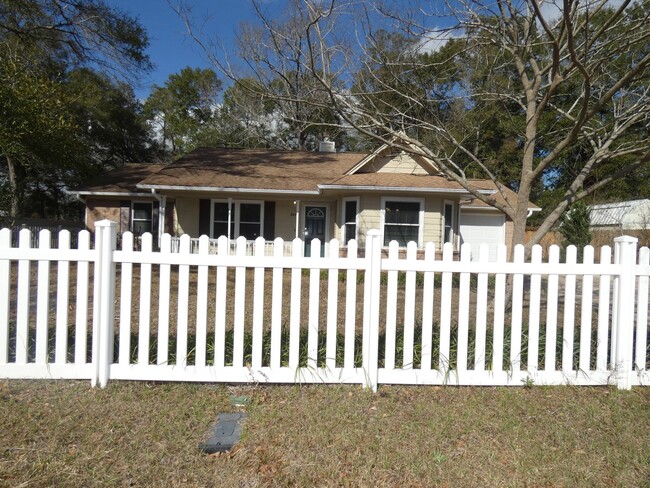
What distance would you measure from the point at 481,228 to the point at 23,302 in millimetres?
17266

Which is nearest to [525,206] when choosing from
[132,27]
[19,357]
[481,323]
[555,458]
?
[481,323]

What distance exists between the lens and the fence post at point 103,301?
12.6ft

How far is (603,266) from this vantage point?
4.12m

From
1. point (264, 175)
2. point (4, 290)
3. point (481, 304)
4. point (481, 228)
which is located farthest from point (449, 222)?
point (4, 290)

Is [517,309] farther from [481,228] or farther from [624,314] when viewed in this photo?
[481,228]

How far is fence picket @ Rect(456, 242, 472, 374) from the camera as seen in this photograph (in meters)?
4.03

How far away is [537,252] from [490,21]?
4.46 m

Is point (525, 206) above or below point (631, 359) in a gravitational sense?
above

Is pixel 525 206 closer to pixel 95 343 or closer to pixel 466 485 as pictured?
pixel 466 485

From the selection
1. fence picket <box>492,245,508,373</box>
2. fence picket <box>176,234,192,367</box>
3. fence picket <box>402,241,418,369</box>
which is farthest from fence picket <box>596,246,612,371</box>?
fence picket <box>176,234,192,367</box>

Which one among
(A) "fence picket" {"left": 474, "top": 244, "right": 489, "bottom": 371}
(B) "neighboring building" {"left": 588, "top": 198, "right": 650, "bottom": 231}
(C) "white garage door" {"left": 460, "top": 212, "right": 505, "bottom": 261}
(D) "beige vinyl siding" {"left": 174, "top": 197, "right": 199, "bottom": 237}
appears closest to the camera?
(A) "fence picket" {"left": 474, "top": 244, "right": 489, "bottom": 371}

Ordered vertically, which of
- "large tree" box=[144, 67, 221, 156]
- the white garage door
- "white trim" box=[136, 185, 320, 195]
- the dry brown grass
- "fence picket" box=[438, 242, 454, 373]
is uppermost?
"large tree" box=[144, 67, 221, 156]

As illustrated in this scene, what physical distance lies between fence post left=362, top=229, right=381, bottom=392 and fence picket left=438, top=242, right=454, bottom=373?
22.9 inches

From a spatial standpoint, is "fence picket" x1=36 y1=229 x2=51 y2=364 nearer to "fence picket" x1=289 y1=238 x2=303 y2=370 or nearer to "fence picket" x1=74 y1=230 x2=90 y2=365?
"fence picket" x1=74 y1=230 x2=90 y2=365
